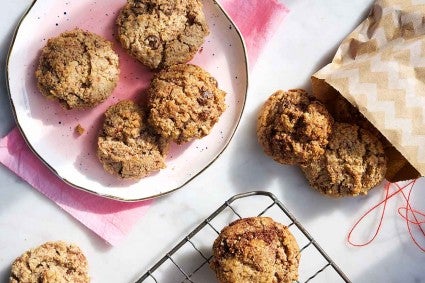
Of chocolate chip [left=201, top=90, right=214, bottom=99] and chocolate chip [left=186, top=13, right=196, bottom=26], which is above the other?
chocolate chip [left=186, top=13, right=196, bottom=26]

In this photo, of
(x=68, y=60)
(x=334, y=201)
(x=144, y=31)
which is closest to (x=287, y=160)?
(x=334, y=201)

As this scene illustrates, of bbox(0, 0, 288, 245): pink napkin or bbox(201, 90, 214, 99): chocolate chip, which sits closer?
bbox(201, 90, 214, 99): chocolate chip

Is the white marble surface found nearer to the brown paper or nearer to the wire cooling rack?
the wire cooling rack

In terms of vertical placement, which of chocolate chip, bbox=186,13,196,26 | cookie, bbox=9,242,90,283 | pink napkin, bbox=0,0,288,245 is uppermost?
chocolate chip, bbox=186,13,196,26

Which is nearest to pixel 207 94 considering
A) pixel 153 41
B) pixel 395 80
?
pixel 153 41

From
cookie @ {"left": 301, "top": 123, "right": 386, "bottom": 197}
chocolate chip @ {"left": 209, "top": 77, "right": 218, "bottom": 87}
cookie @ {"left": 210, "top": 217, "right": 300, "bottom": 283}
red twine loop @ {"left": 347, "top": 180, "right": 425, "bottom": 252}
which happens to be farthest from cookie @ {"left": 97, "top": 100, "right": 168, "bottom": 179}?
red twine loop @ {"left": 347, "top": 180, "right": 425, "bottom": 252}

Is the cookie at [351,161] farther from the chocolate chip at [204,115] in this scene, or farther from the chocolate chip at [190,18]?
the chocolate chip at [190,18]

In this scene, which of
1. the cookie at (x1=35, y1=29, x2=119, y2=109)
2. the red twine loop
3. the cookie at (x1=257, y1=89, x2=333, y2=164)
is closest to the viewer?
the cookie at (x1=35, y1=29, x2=119, y2=109)
